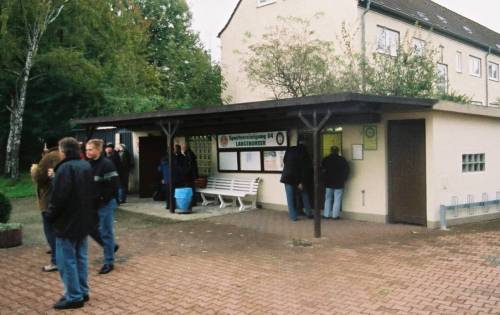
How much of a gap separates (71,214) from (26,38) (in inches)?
634

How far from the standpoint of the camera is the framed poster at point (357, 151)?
A: 10.6m

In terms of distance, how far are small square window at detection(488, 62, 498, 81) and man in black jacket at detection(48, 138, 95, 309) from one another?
3062 centimetres

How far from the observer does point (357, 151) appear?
1068 centimetres

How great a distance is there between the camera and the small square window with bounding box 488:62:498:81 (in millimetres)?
30219

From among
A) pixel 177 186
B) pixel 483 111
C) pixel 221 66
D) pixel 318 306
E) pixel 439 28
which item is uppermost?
pixel 439 28

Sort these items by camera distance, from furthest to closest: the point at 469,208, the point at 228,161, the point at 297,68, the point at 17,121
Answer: the point at 17,121
the point at 297,68
the point at 228,161
the point at 469,208

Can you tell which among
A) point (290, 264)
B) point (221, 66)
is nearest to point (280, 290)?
point (290, 264)

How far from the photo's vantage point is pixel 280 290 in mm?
5613

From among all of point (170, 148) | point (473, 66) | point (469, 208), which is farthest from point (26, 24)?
point (473, 66)

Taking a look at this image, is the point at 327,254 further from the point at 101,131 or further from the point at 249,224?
the point at 101,131

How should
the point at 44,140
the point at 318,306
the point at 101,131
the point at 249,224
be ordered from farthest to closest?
the point at 44,140, the point at 101,131, the point at 249,224, the point at 318,306

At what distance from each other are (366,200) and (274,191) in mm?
2678

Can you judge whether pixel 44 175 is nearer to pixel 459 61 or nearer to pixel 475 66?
pixel 459 61

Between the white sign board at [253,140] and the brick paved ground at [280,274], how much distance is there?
3.21 m
